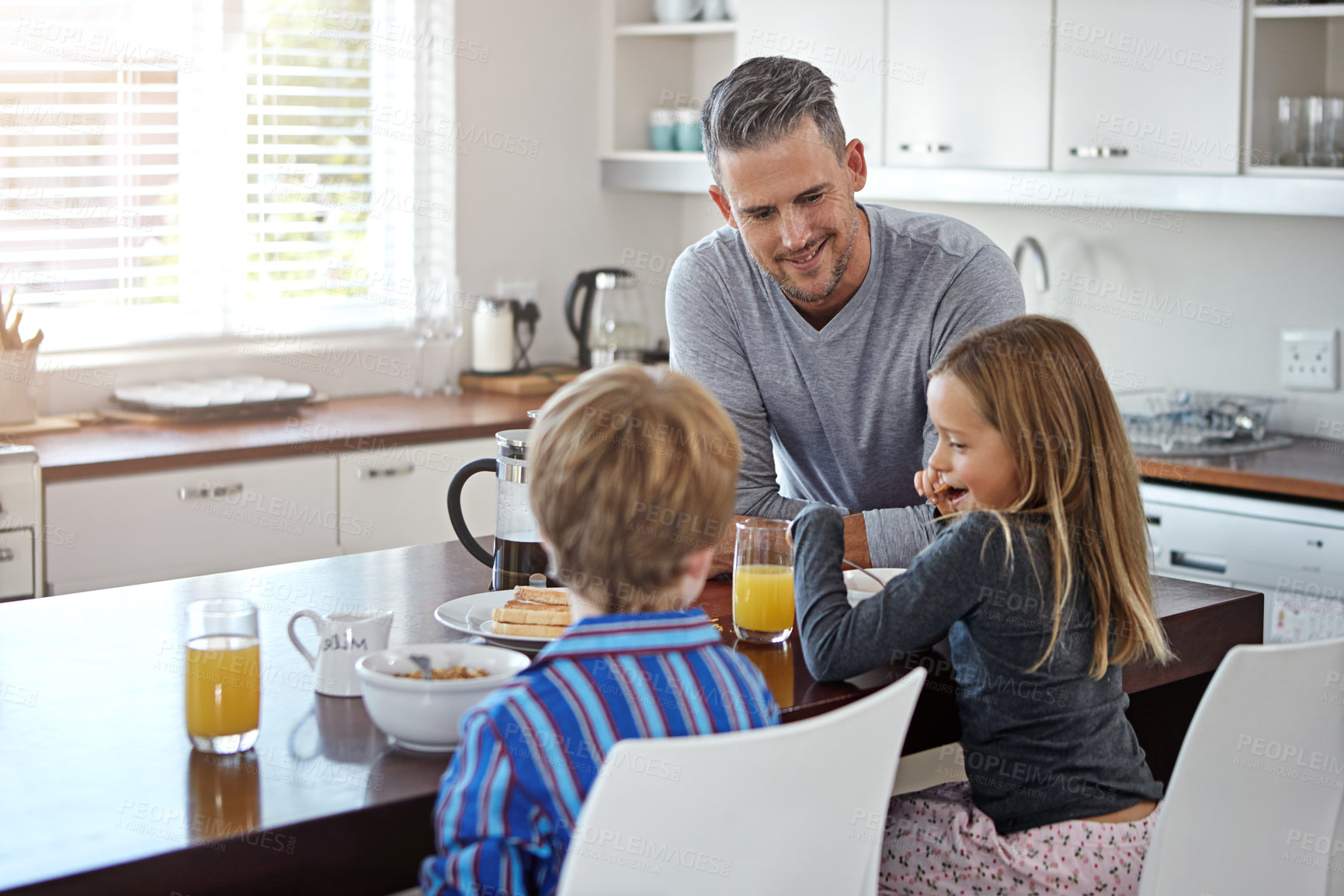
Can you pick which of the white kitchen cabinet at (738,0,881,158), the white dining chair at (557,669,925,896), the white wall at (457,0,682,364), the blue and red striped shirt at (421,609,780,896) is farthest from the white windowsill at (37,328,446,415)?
the white dining chair at (557,669,925,896)

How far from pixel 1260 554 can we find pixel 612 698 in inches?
79.8

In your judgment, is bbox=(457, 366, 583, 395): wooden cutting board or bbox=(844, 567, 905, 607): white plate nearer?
bbox=(844, 567, 905, 607): white plate

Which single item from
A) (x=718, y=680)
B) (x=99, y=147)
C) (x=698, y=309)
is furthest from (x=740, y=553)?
(x=99, y=147)

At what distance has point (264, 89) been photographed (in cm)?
356

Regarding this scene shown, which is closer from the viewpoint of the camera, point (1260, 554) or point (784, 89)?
point (784, 89)

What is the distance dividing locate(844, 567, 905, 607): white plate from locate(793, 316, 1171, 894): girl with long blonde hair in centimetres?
8

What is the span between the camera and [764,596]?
152 centimetres

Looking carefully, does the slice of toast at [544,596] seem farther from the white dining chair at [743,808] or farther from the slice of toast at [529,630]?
the white dining chair at [743,808]

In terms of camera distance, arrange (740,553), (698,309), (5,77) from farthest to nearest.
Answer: (5,77) < (698,309) < (740,553)

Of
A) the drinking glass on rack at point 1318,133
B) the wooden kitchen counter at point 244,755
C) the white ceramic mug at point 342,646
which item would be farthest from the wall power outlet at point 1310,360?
the white ceramic mug at point 342,646

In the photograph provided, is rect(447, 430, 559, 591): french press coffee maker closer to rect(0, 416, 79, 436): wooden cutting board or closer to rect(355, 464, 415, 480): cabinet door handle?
rect(355, 464, 415, 480): cabinet door handle

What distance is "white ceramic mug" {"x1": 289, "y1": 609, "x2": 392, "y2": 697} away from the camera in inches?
53.4

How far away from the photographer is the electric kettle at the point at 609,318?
391 centimetres

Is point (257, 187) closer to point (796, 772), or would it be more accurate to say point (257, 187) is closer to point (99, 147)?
point (99, 147)
